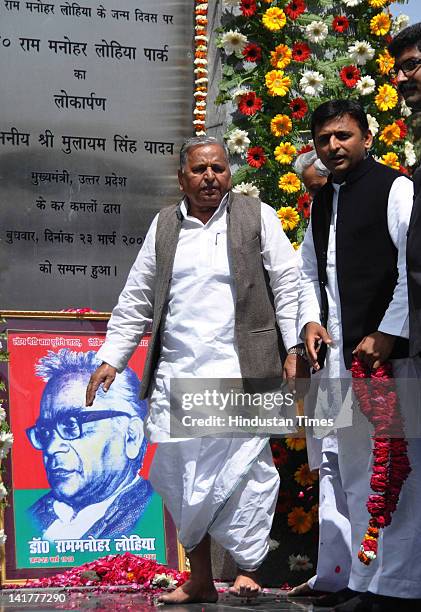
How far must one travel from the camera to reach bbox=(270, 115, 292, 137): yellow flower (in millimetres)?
7023

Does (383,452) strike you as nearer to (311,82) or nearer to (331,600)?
(331,600)

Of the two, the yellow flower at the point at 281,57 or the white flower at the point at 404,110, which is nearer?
the yellow flower at the point at 281,57

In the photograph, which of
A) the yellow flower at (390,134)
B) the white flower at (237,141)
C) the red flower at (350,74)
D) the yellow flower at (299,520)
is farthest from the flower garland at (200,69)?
the yellow flower at (299,520)

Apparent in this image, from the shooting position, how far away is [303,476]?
654 cm

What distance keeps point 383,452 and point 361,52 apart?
3376mm

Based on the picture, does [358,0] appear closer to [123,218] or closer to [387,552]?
[123,218]

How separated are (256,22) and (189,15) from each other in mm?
437

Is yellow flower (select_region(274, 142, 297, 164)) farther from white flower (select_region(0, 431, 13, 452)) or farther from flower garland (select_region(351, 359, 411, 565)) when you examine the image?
flower garland (select_region(351, 359, 411, 565))

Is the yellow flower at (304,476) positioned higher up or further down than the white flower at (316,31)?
further down

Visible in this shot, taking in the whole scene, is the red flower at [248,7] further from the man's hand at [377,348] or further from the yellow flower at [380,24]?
the man's hand at [377,348]

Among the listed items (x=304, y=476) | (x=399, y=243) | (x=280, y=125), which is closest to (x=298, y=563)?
(x=304, y=476)

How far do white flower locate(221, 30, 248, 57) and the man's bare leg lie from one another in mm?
2983

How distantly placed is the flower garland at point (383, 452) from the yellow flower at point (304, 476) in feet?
6.21

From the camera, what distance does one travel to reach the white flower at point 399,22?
740 cm
